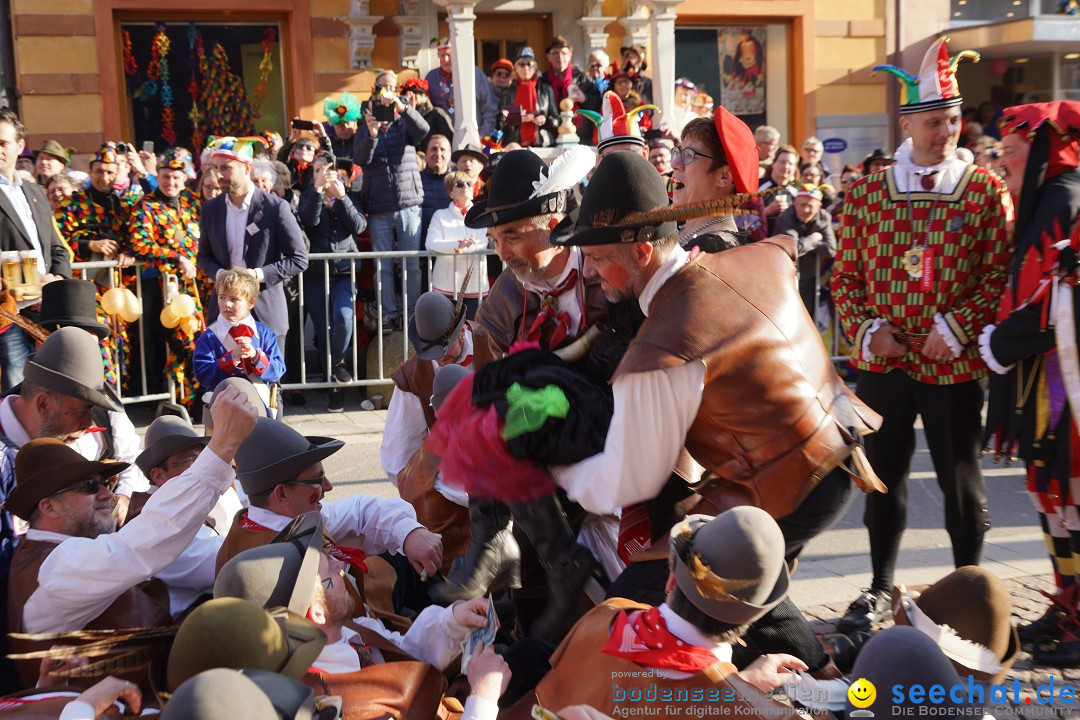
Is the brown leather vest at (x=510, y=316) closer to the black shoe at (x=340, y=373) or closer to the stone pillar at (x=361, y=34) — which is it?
the black shoe at (x=340, y=373)

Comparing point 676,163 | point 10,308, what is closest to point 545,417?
point 676,163

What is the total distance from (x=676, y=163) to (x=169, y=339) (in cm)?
534

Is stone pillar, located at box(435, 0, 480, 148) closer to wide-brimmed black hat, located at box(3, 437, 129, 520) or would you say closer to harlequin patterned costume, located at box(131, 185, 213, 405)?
harlequin patterned costume, located at box(131, 185, 213, 405)

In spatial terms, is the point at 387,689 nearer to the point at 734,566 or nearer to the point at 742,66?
the point at 734,566

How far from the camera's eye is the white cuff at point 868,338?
462 centimetres

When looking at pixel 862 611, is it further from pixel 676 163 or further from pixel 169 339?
pixel 169 339

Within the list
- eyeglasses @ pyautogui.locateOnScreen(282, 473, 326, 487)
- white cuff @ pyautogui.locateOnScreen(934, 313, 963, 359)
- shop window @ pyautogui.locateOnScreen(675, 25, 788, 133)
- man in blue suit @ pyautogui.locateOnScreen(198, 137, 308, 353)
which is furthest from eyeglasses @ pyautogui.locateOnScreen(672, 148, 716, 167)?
shop window @ pyautogui.locateOnScreen(675, 25, 788, 133)

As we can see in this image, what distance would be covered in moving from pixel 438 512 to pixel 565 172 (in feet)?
4.36

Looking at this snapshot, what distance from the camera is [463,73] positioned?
11.7 meters

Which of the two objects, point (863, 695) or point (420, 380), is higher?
point (420, 380)

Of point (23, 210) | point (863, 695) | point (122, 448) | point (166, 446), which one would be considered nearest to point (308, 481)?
point (166, 446)

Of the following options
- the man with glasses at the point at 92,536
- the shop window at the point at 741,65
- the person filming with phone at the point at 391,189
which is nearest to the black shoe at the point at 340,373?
the person filming with phone at the point at 391,189

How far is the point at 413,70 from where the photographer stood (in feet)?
46.9

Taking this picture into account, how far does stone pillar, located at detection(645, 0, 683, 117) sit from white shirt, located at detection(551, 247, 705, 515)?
403 inches
